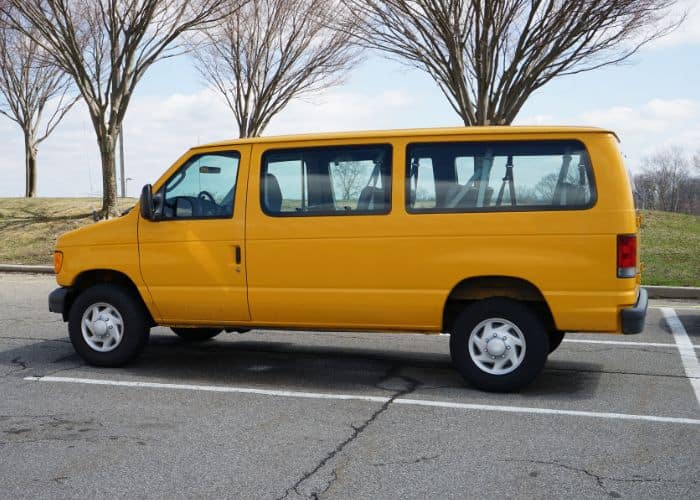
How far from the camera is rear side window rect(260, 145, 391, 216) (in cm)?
675

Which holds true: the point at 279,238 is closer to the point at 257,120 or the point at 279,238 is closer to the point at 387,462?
the point at 387,462

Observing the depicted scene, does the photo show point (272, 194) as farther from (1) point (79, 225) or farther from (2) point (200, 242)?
(1) point (79, 225)

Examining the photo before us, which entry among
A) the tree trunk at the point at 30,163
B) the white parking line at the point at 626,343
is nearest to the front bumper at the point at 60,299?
the white parking line at the point at 626,343

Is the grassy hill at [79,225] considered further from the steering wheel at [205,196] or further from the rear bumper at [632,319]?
the steering wheel at [205,196]

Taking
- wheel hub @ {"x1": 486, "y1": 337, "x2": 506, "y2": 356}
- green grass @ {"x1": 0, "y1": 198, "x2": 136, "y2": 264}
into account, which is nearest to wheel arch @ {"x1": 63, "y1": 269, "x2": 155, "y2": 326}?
wheel hub @ {"x1": 486, "y1": 337, "x2": 506, "y2": 356}

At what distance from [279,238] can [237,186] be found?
60cm

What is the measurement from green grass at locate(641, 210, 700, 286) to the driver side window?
901cm

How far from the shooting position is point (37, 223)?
22625mm

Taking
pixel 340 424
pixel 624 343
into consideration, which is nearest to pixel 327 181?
pixel 340 424

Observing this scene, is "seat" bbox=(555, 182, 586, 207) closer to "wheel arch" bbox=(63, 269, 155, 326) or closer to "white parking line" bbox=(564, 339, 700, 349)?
"white parking line" bbox=(564, 339, 700, 349)

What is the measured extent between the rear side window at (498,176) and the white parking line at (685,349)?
1880 mm

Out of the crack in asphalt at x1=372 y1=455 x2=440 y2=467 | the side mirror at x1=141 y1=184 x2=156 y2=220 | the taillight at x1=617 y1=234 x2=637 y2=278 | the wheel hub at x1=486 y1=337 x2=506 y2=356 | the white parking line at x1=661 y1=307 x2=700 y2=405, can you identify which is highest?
the side mirror at x1=141 y1=184 x2=156 y2=220

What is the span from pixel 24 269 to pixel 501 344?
14258mm

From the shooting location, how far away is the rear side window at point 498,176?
639 centimetres
